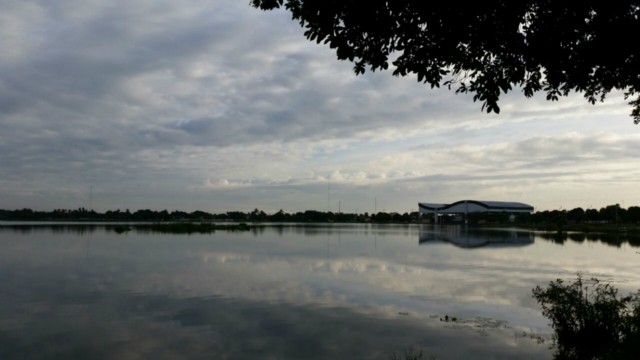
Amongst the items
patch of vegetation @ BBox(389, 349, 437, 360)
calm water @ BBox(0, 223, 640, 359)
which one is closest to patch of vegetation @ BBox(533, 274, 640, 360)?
calm water @ BBox(0, 223, 640, 359)

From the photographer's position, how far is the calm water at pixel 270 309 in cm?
1850

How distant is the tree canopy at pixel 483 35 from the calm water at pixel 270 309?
433 inches

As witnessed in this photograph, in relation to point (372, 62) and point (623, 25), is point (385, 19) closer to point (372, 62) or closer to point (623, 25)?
point (372, 62)

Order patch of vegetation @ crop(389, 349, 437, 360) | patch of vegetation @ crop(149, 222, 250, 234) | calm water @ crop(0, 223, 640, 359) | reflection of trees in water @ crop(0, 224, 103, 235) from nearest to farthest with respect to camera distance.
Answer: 1. patch of vegetation @ crop(389, 349, 437, 360)
2. calm water @ crop(0, 223, 640, 359)
3. reflection of trees in water @ crop(0, 224, 103, 235)
4. patch of vegetation @ crop(149, 222, 250, 234)

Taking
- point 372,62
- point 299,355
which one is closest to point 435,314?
point 299,355

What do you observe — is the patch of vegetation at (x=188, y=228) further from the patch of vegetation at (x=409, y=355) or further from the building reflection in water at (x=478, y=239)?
the patch of vegetation at (x=409, y=355)

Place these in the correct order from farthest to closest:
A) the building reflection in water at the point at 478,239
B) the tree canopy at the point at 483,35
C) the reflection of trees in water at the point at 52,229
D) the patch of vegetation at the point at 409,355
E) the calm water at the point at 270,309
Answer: the reflection of trees in water at the point at 52,229, the building reflection in water at the point at 478,239, the calm water at the point at 270,309, the patch of vegetation at the point at 409,355, the tree canopy at the point at 483,35

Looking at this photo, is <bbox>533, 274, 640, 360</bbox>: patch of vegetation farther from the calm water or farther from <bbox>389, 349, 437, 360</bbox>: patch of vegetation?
<bbox>389, 349, 437, 360</bbox>: patch of vegetation

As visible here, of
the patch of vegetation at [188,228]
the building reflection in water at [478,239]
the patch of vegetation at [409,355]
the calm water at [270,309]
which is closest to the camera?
the patch of vegetation at [409,355]

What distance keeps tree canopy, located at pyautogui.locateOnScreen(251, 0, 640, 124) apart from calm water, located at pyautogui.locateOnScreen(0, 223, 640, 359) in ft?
36.1

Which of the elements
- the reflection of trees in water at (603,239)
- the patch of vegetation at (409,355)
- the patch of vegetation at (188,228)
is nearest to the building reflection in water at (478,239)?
the reflection of trees in water at (603,239)

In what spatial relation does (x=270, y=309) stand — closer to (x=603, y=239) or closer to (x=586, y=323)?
(x=586, y=323)

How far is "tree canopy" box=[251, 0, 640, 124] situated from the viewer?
9867 mm

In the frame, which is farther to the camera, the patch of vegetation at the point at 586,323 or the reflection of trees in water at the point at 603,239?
the reflection of trees in water at the point at 603,239
